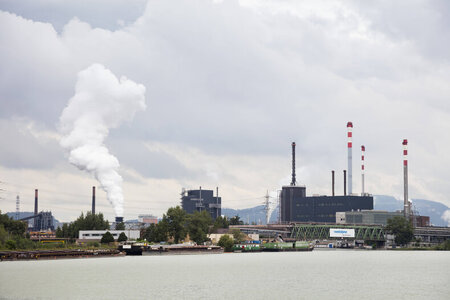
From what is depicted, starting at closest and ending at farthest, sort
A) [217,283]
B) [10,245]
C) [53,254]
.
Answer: [217,283], [53,254], [10,245]

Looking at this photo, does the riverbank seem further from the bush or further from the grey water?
the grey water

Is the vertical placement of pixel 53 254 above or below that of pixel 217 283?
below

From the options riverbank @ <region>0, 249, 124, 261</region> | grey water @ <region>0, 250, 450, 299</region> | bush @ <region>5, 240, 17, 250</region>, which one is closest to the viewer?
grey water @ <region>0, 250, 450, 299</region>

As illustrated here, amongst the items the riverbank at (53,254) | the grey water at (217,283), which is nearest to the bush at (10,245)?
the riverbank at (53,254)

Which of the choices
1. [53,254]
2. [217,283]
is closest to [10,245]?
[53,254]

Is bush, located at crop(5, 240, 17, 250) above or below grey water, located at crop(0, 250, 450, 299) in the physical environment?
above

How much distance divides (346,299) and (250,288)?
17234mm

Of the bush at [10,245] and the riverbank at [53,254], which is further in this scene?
the bush at [10,245]

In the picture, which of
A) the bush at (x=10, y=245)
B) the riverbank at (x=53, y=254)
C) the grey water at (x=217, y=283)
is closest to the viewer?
the grey water at (x=217, y=283)

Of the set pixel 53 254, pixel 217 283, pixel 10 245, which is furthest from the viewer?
pixel 10 245

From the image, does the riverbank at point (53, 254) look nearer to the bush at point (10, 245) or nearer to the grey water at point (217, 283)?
the bush at point (10, 245)

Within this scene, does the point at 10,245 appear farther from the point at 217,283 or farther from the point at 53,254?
the point at 217,283

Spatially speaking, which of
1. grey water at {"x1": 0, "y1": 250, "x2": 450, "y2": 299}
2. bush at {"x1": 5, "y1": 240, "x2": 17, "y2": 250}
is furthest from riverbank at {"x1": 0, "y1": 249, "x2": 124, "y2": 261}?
grey water at {"x1": 0, "y1": 250, "x2": 450, "y2": 299}

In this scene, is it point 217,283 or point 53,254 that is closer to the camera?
point 217,283
